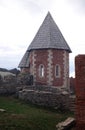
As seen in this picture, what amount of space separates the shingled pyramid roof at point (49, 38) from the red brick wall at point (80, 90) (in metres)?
23.0

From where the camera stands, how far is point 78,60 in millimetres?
9469

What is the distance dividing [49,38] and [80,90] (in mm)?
23948

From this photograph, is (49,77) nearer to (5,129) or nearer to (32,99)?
(32,99)

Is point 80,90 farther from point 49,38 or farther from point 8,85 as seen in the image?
point 49,38

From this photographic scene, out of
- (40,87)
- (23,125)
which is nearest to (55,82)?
(40,87)

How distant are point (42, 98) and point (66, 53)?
11731mm

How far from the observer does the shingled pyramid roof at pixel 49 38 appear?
32875 millimetres

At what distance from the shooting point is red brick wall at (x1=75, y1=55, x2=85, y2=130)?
30.6 feet

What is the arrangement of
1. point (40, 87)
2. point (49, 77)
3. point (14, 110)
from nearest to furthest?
point (14, 110)
point (40, 87)
point (49, 77)

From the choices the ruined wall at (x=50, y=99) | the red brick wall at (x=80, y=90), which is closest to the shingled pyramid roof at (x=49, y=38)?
the ruined wall at (x=50, y=99)

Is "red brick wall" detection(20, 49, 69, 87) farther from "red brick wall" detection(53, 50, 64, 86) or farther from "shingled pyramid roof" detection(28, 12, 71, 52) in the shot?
"shingled pyramid roof" detection(28, 12, 71, 52)

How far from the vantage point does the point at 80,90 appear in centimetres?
942

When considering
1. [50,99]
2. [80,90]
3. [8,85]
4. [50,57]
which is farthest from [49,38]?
[80,90]

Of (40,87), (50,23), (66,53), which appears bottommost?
(40,87)
